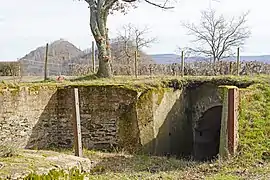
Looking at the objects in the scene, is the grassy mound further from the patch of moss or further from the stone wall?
the patch of moss

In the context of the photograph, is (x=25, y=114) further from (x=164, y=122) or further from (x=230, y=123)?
(x=230, y=123)

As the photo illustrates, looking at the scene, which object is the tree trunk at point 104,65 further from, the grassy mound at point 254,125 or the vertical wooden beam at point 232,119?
the vertical wooden beam at point 232,119

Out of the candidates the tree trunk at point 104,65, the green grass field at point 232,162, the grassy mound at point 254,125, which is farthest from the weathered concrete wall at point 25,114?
the grassy mound at point 254,125

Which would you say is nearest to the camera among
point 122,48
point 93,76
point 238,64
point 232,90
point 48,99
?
point 232,90

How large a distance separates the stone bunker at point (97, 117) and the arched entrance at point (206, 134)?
93 centimetres

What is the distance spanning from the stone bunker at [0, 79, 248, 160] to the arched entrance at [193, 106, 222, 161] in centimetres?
93

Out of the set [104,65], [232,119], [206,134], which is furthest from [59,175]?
[104,65]

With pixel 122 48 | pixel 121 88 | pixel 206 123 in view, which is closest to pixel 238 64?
pixel 206 123

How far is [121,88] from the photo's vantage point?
14.5 m

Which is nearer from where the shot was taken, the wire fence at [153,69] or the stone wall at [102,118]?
the stone wall at [102,118]

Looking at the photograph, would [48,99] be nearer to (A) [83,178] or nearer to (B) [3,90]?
(B) [3,90]

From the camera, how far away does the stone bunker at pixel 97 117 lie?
1316 cm

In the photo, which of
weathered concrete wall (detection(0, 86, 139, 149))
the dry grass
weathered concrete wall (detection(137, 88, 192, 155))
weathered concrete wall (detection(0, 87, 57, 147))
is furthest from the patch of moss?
weathered concrete wall (detection(137, 88, 192, 155))

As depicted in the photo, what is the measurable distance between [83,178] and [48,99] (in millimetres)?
8960
